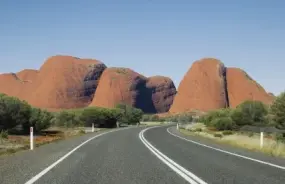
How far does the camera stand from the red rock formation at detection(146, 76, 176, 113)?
160m

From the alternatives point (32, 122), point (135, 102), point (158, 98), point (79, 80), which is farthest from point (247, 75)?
point (32, 122)

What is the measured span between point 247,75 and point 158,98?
34.6 meters

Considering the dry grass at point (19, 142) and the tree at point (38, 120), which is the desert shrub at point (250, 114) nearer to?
the tree at point (38, 120)

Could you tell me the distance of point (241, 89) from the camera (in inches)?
6048

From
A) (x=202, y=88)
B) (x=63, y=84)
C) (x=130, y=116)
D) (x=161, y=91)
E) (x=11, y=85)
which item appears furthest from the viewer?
(x=11, y=85)

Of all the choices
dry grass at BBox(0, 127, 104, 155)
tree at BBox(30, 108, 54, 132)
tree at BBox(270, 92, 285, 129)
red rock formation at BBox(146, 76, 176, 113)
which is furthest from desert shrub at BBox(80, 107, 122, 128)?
red rock formation at BBox(146, 76, 176, 113)

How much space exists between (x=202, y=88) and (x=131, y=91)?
81.5 ft

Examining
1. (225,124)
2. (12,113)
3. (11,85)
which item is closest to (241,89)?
(11,85)

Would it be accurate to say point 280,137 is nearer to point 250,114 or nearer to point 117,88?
point 250,114

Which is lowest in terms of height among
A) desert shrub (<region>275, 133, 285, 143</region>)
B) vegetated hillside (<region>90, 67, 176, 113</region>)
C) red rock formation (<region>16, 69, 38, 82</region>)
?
desert shrub (<region>275, 133, 285, 143</region>)

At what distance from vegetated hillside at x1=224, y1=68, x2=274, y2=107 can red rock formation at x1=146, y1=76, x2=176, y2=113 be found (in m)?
24.3

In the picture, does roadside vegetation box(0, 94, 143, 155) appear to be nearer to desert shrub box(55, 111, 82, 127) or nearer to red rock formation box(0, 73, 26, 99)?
desert shrub box(55, 111, 82, 127)

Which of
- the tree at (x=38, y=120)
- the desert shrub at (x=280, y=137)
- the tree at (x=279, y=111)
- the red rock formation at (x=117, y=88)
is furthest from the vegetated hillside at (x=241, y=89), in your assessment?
the desert shrub at (x=280, y=137)

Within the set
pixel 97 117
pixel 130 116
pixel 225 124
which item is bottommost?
pixel 130 116
